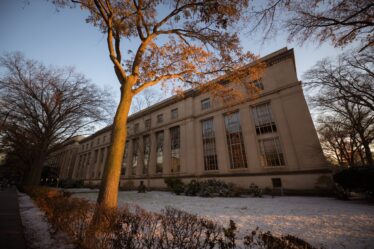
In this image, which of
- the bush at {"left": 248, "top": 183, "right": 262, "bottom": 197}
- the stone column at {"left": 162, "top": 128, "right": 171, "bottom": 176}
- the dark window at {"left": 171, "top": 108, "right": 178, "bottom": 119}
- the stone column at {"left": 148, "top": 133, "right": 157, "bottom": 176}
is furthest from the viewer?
the dark window at {"left": 171, "top": 108, "right": 178, "bottom": 119}

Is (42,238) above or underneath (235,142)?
underneath

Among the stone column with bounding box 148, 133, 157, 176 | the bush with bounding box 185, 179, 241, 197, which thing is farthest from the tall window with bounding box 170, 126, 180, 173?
the bush with bounding box 185, 179, 241, 197

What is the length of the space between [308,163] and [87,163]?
165ft

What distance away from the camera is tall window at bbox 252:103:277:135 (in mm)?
17139

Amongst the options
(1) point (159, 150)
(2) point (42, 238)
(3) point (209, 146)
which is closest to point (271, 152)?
(3) point (209, 146)

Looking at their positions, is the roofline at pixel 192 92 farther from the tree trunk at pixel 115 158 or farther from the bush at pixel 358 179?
the bush at pixel 358 179

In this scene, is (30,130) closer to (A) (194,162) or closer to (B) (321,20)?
(A) (194,162)

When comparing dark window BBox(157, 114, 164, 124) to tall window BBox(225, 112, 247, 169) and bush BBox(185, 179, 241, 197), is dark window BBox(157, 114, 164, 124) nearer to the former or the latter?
tall window BBox(225, 112, 247, 169)

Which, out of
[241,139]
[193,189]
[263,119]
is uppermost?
[263,119]

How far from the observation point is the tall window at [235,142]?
18312 millimetres

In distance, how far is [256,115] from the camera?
18391mm

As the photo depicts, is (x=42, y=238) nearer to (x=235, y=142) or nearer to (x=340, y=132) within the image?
(x=235, y=142)

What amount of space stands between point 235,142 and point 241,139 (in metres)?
0.83

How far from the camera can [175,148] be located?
2497 centimetres
